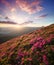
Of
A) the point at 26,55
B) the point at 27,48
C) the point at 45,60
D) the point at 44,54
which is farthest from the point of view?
the point at 27,48

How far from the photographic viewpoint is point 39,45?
68.9 feet

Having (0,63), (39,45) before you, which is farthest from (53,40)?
(0,63)

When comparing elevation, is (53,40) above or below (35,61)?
above

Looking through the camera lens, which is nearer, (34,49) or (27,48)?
(34,49)

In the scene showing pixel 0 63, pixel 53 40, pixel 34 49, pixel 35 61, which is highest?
pixel 53 40

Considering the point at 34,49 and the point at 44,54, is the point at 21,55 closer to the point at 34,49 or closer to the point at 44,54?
the point at 34,49

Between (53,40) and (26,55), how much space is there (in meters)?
5.56

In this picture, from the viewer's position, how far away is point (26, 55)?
66.8 feet

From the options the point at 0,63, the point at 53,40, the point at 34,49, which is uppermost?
the point at 53,40

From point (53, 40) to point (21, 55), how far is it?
646cm

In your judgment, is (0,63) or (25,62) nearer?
(25,62)

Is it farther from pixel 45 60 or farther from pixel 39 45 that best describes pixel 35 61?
pixel 39 45

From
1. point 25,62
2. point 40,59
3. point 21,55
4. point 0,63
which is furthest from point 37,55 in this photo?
point 0,63

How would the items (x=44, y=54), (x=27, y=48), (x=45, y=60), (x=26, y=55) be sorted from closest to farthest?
(x=45, y=60), (x=44, y=54), (x=26, y=55), (x=27, y=48)
